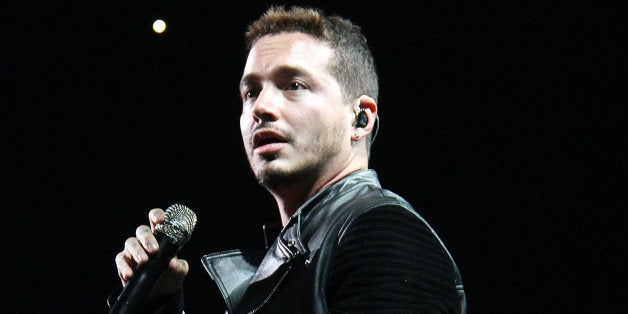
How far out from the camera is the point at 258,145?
5.29 ft

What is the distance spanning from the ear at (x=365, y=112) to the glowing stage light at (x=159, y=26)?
2238mm

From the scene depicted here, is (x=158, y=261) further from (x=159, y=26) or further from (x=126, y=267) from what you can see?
(x=159, y=26)

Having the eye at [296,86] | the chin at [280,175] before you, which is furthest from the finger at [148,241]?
the eye at [296,86]

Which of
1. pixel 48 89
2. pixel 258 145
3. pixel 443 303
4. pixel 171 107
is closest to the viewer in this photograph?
pixel 443 303

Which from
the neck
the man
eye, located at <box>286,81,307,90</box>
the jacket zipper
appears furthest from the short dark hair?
the jacket zipper

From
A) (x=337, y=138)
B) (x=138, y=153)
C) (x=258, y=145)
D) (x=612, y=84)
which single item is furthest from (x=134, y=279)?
(x=612, y=84)

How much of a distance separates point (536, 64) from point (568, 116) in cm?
35

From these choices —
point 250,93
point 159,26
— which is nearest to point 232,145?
point 159,26

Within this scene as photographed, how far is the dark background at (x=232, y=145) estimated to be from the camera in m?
3.32

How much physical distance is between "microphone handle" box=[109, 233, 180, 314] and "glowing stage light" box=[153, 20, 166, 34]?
2642mm

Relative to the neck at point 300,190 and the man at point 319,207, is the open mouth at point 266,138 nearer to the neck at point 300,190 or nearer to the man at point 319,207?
the man at point 319,207

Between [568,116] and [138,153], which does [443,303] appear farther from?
[138,153]

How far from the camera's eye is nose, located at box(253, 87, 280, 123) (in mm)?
1581

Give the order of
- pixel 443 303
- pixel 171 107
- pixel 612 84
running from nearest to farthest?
1. pixel 443 303
2. pixel 612 84
3. pixel 171 107
